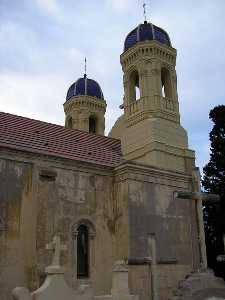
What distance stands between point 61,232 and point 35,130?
5886 millimetres

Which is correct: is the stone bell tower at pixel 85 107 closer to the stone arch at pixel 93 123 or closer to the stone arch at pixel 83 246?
the stone arch at pixel 93 123

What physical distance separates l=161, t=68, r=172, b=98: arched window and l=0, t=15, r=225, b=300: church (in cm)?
108

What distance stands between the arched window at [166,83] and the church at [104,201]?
1.08 metres

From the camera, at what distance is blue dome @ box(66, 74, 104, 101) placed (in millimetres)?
34906

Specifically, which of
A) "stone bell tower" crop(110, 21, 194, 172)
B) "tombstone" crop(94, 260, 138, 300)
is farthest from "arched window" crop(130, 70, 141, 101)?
"tombstone" crop(94, 260, 138, 300)

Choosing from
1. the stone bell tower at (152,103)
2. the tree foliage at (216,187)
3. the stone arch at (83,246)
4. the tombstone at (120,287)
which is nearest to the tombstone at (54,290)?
the tombstone at (120,287)

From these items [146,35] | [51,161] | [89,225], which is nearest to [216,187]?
[89,225]

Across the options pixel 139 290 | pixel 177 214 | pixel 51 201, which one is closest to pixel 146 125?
pixel 177 214

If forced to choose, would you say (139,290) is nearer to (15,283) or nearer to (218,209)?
(15,283)

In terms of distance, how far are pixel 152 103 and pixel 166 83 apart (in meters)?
2.66

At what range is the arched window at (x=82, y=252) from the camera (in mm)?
18094

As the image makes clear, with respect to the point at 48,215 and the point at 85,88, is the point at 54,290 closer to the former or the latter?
the point at 48,215

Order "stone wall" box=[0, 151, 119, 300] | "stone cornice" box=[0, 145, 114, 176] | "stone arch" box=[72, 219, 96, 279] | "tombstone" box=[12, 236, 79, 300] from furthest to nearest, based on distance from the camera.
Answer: "stone arch" box=[72, 219, 96, 279]
"stone cornice" box=[0, 145, 114, 176]
"stone wall" box=[0, 151, 119, 300]
"tombstone" box=[12, 236, 79, 300]

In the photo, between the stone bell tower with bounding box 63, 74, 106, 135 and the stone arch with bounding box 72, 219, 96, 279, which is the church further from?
the stone bell tower with bounding box 63, 74, 106, 135
